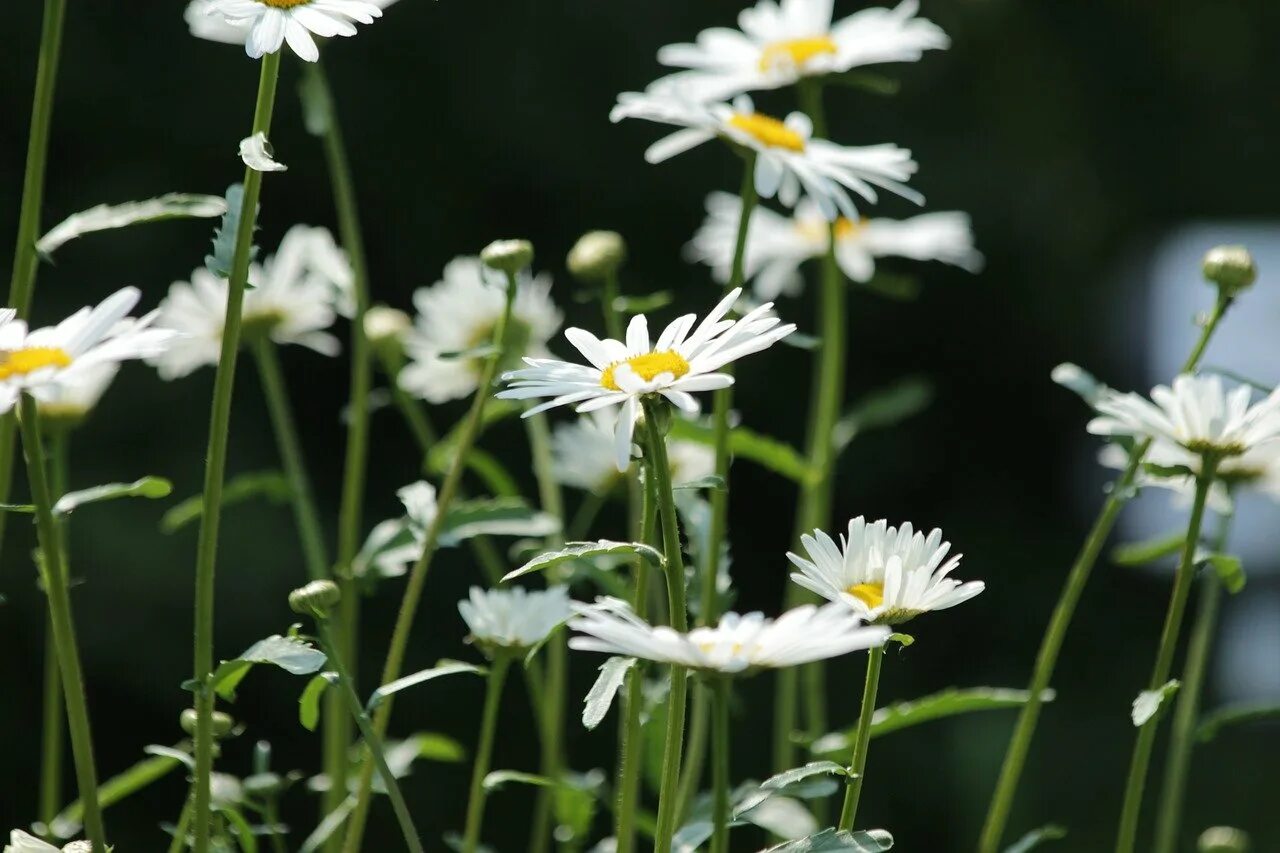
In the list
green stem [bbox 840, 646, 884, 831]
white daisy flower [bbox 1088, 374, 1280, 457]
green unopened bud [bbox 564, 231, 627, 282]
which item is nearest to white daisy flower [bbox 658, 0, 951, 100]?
green unopened bud [bbox 564, 231, 627, 282]

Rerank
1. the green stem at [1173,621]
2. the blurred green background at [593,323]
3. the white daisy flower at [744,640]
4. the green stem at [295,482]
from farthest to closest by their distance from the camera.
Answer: the blurred green background at [593,323] → the green stem at [295,482] → the green stem at [1173,621] → the white daisy flower at [744,640]

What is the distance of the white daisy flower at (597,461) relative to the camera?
1.01m

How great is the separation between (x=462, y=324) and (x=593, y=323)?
4.32ft

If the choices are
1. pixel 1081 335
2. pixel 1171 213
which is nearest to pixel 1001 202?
pixel 1081 335

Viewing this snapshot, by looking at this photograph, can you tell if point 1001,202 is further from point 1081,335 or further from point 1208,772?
point 1208,772

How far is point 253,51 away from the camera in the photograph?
2.04ft

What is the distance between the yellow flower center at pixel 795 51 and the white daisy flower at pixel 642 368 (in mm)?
432

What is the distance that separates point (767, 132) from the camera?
85cm

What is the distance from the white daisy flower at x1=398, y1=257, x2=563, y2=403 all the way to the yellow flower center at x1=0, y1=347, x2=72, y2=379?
469 millimetres

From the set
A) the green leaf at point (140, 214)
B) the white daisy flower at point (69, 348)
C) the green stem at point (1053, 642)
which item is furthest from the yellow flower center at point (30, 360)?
the green stem at point (1053, 642)

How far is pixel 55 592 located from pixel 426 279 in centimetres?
191

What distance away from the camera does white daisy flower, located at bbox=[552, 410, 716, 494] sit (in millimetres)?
1008

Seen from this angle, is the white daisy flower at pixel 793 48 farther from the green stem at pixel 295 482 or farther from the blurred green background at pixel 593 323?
the blurred green background at pixel 593 323

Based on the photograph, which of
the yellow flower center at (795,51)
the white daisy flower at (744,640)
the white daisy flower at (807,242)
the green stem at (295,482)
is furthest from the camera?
the white daisy flower at (807,242)
